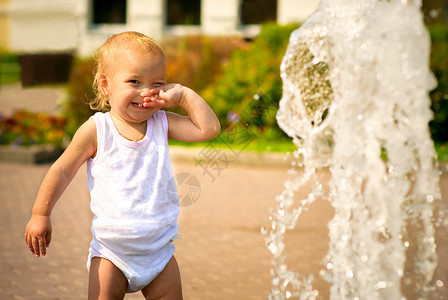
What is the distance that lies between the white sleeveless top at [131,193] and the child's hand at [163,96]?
140mm

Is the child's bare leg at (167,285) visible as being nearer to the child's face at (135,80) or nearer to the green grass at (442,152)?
the child's face at (135,80)

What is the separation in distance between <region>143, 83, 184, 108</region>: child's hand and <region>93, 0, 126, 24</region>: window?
1645 centimetres

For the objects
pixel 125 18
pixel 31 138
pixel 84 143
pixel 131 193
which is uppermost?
pixel 84 143

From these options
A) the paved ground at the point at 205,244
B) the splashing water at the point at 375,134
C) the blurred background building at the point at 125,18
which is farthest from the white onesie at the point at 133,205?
the blurred background building at the point at 125,18

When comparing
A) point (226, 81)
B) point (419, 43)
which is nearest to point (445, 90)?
point (226, 81)

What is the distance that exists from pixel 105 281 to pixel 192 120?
700 mm

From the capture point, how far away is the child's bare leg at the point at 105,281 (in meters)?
2.83

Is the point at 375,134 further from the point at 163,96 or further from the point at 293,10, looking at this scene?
the point at 293,10

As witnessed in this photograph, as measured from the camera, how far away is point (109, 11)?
62.2ft

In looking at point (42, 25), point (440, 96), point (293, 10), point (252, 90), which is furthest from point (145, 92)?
point (42, 25)

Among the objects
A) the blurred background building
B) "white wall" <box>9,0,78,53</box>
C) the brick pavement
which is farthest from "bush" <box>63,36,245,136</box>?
"white wall" <box>9,0,78,53</box>

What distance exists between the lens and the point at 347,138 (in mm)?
3203

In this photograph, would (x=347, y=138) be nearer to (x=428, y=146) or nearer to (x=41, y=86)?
(x=428, y=146)

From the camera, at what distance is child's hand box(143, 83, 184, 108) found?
9.39 feet
